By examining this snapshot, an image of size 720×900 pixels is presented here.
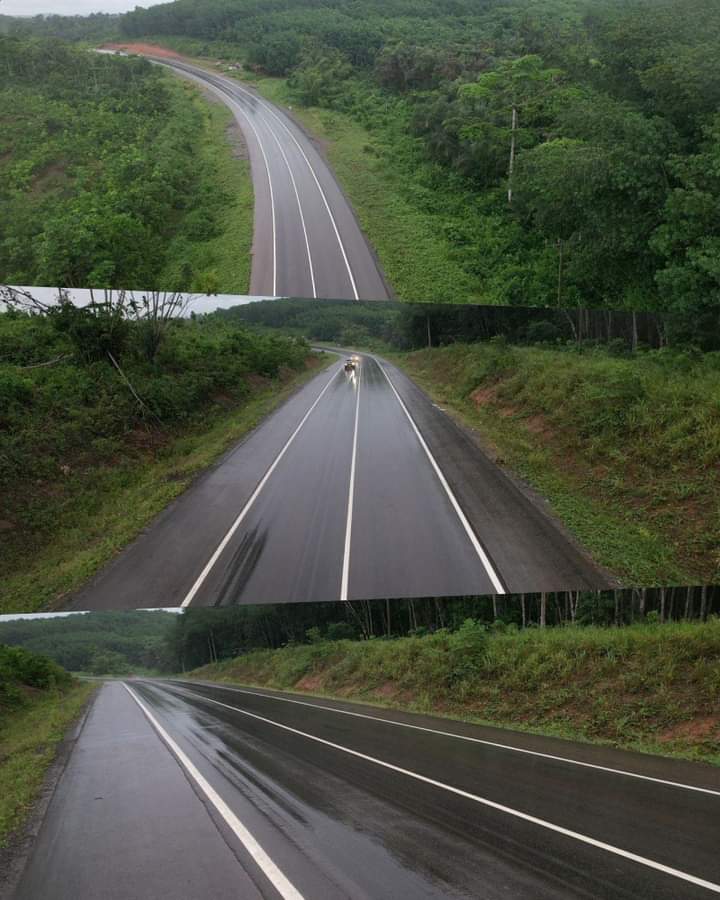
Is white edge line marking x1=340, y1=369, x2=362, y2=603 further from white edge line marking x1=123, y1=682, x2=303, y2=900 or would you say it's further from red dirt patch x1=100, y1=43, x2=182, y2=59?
red dirt patch x1=100, y1=43, x2=182, y2=59

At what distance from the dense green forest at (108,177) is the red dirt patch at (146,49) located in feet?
0.92

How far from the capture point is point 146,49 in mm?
→ 9383

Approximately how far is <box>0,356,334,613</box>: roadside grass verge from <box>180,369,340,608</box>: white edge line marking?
0.50 metres

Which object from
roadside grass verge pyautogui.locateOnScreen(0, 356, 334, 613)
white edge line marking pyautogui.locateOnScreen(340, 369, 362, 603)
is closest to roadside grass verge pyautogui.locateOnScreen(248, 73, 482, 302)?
white edge line marking pyautogui.locateOnScreen(340, 369, 362, 603)

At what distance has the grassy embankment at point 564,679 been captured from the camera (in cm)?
1129

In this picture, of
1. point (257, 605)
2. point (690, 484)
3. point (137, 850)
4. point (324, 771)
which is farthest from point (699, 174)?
point (137, 850)

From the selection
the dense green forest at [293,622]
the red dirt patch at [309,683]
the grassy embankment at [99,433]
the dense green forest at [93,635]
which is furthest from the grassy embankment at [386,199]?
the red dirt patch at [309,683]

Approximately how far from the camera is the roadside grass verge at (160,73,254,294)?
816cm

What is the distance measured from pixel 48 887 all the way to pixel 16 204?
680cm

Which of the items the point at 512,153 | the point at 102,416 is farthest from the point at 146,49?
the point at 102,416

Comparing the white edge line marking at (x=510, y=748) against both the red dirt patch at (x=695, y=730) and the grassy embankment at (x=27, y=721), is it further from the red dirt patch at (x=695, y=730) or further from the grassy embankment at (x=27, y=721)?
the grassy embankment at (x=27, y=721)

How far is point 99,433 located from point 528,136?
719 cm

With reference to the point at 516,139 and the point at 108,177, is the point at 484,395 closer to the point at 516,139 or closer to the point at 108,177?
the point at 516,139

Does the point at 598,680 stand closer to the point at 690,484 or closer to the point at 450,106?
the point at 690,484
